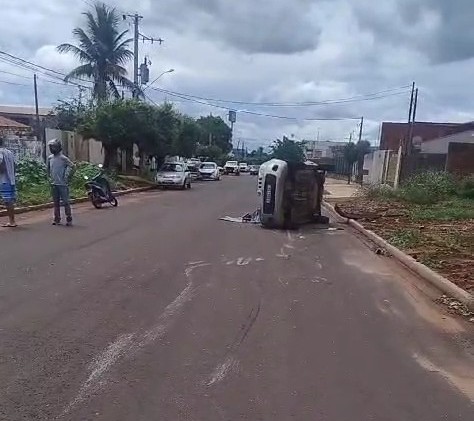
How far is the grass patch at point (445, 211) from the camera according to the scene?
18172 mm

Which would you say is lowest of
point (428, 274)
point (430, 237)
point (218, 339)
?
point (430, 237)

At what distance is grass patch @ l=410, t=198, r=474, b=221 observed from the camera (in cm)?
1817

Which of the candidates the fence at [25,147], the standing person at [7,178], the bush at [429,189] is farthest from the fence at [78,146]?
the bush at [429,189]

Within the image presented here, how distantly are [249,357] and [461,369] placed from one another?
6.13 feet

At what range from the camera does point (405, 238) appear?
13.4 meters

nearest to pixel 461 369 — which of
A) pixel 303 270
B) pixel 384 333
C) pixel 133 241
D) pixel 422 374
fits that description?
pixel 422 374

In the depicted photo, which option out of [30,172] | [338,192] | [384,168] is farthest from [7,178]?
[384,168]

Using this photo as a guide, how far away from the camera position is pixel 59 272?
8.53m

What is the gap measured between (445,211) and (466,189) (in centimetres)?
678

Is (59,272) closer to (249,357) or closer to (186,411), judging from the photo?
(249,357)

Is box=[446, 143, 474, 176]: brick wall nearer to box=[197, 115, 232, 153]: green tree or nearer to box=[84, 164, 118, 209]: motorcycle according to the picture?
box=[84, 164, 118, 209]: motorcycle

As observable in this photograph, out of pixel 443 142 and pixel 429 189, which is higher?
pixel 443 142

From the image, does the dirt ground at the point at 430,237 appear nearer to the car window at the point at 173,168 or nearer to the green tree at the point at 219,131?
the car window at the point at 173,168

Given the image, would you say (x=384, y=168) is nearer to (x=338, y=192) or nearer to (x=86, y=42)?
(x=338, y=192)
